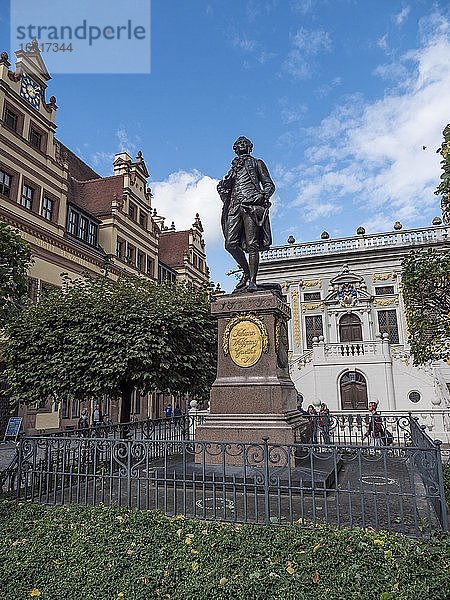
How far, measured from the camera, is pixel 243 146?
30.5ft

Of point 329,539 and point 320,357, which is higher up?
point 320,357

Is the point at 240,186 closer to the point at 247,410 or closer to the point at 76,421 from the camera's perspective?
the point at 247,410

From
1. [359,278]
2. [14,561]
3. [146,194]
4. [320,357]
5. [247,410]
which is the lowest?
[14,561]

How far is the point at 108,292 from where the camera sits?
1309cm

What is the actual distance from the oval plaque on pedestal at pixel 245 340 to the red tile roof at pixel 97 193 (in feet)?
76.1

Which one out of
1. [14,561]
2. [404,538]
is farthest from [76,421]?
[404,538]

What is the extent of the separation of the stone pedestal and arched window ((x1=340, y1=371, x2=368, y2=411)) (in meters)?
20.4

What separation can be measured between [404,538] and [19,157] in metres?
22.6

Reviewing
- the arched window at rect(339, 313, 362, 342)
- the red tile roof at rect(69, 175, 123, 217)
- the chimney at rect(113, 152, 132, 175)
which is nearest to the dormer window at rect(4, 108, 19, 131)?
the red tile roof at rect(69, 175, 123, 217)

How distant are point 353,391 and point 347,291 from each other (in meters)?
10.0

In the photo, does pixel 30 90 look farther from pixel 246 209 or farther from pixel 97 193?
pixel 246 209

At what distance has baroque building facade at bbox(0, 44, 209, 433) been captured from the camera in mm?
21094

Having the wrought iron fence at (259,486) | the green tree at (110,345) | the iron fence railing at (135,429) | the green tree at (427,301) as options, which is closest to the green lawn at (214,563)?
the wrought iron fence at (259,486)

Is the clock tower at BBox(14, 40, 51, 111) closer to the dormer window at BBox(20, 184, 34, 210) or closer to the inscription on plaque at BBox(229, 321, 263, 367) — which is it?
the dormer window at BBox(20, 184, 34, 210)
